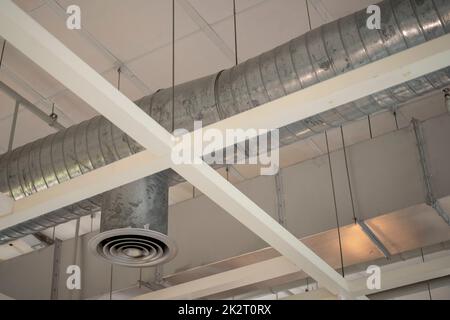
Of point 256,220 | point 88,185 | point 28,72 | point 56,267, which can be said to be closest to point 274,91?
point 256,220

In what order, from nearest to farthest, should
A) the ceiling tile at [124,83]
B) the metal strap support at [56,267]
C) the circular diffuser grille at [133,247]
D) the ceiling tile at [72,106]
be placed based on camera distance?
the circular diffuser grille at [133,247], the ceiling tile at [124,83], the ceiling tile at [72,106], the metal strap support at [56,267]

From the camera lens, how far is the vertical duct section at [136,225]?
285 cm

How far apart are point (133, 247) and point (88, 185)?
1.99 feet

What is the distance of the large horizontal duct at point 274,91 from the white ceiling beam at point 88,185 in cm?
32

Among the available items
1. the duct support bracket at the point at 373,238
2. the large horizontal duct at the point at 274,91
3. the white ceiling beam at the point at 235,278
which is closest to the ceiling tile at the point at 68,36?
the large horizontal duct at the point at 274,91

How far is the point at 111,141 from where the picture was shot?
2.82 m

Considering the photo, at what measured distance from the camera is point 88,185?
2.49 meters

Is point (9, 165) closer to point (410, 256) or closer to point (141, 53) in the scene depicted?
point (141, 53)

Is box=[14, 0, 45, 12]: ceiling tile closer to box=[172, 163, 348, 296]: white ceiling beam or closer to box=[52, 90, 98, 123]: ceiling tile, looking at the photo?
box=[52, 90, 98, 123]: ceiling tile

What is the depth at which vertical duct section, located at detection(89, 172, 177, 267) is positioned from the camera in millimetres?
2852

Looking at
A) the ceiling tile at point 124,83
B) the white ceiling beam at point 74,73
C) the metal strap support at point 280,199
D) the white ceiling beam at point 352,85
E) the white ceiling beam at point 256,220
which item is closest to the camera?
the white ceiling beam at point 74,73

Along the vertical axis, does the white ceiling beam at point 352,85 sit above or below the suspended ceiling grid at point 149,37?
below

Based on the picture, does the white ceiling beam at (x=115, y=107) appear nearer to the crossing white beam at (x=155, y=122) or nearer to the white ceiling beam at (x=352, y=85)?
the crossing white beam at (x=155, y=122)
